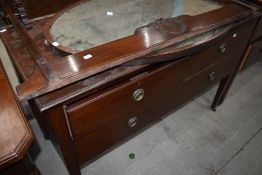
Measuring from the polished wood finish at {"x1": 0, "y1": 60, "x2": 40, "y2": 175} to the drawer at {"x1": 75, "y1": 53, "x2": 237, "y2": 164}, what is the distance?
0.25 metres

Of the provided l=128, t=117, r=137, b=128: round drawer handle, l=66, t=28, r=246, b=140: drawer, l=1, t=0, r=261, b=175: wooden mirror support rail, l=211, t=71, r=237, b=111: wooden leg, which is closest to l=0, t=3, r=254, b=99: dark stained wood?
l=1, t=0, r=261, b=175: wooden mirror support rail

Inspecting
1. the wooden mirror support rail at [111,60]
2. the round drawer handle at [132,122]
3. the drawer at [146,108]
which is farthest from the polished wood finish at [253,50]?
the round drawer handle at [132,122]

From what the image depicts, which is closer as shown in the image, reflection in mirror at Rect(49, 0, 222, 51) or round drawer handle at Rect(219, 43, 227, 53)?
reflection in mirror at Rect(49, 0, 222, 51)

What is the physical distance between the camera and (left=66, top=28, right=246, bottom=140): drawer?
2.25 ft

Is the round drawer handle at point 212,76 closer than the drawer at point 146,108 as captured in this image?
No

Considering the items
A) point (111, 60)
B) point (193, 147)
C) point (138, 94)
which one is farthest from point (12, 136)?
point (193, 147)

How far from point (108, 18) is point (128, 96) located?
1.19 feet

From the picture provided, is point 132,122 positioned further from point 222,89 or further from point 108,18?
point 222,89

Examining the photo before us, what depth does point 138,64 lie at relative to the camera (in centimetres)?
69

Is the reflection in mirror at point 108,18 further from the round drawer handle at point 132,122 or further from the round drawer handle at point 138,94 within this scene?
the round drawer handle at point 132,122

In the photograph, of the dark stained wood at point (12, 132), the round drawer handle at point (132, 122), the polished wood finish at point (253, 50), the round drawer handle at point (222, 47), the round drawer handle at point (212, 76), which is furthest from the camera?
the polished wood finish at point (253, 50)

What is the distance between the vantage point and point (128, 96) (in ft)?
2.53

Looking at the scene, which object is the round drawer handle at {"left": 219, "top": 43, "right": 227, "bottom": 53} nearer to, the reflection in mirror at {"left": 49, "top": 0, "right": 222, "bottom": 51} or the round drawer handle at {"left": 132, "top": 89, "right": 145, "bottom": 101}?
the reflection in mirror at {"left": 49, "top": 0, "right": 222, "bottom": 51}

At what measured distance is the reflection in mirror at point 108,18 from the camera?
792 mm
